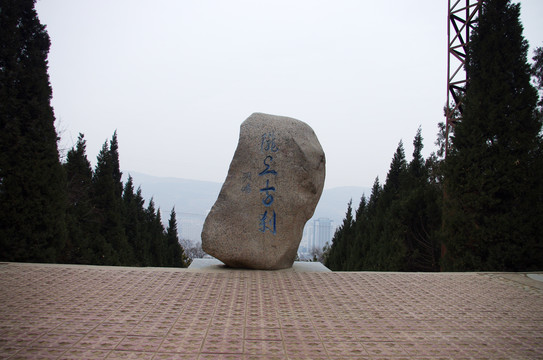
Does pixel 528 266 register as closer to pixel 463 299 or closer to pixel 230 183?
pixel 463 299

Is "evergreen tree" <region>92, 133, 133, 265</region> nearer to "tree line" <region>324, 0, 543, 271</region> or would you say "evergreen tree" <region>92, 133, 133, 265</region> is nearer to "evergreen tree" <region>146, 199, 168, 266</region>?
"evergreen tree" <region>146, 199, 168, 266</region>

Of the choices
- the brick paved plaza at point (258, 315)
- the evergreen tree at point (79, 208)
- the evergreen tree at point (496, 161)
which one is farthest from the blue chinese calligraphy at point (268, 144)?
the evergreen tree at point (79, 208)

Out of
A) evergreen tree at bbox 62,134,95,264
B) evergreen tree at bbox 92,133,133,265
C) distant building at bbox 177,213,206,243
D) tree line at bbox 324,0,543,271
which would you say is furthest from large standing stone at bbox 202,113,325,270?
distant building at bbox 177,213,206,243

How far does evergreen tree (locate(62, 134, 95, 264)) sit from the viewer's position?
11.0 meters

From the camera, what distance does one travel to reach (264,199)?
5727mm

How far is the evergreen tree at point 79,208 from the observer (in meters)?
11.0

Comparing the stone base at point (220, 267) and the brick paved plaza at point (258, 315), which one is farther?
the stone base at point (220, 267)

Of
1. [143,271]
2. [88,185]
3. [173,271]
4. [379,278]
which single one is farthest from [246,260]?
[88,185]

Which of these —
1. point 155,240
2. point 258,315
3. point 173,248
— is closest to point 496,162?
point 258,315

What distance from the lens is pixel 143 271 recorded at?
545 cm

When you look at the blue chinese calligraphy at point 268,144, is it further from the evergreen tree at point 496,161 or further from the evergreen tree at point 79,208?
the evergreen tree at point 79,208

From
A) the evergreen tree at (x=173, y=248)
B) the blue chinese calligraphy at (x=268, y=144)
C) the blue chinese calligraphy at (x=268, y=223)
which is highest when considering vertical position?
the blue chinese calligraphy at (x=268, y=144)

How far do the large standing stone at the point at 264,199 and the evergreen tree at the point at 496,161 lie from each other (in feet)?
10.0

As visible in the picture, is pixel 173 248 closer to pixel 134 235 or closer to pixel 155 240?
pixel 155 240
